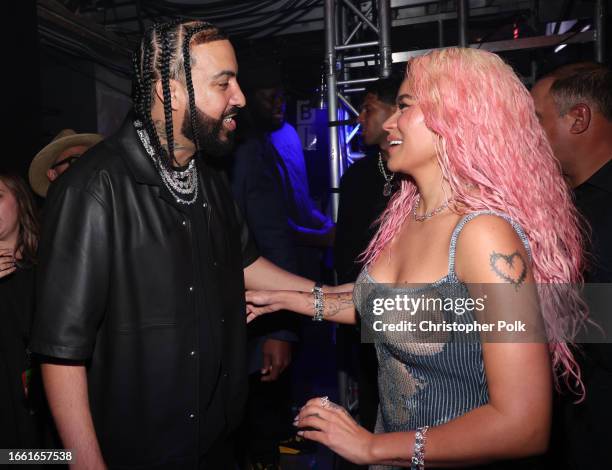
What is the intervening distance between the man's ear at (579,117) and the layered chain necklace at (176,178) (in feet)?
6.33

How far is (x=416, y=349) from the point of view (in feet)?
5.09

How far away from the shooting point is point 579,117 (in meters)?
2.57

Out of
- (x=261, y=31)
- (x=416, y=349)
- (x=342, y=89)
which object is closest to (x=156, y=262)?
(x=416, y=349)

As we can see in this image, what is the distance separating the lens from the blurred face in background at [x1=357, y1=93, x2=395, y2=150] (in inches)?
154

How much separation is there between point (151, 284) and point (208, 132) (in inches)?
24.3

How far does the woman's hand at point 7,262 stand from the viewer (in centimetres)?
263

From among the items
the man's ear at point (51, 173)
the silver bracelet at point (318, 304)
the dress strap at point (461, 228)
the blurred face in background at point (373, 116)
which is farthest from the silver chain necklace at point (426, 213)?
the man's ear at point (51, 173)

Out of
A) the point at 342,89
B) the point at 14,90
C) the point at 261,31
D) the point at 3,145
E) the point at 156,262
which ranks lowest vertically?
the point at 156,262

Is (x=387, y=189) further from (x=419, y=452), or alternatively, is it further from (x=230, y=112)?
(x=419, y=452)

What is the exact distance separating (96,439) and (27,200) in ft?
5.75

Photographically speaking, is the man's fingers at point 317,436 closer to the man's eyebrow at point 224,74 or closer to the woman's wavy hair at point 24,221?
the man's eyebrow at point 224,74

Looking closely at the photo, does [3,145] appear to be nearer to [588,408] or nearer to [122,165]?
[122,165]

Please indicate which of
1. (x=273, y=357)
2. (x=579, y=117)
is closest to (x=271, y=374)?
(x=273, y=357)

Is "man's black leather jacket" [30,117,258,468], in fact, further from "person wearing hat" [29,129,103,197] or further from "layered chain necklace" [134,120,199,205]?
"person wearing hat" [29,129,103,197]
